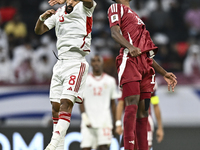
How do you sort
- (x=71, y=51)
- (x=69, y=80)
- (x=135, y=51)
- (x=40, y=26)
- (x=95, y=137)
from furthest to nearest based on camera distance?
(x=95, y=137), (x=40, y=26), (x=71, y=51), (x=69, y=80), (x=135, y=51)

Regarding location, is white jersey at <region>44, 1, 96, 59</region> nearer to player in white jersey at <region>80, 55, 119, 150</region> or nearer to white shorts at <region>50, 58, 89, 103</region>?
white shorts at <region>50, 58, 89, 103</region>

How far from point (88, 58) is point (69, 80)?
571cm

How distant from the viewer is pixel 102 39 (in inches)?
513

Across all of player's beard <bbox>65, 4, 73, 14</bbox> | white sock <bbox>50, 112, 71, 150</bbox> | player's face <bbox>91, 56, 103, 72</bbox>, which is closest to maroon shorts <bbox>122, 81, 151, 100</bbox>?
white sock <bbox>50, 112, 71, 150</bbox>

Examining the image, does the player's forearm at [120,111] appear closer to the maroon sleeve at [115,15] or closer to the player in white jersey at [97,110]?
the player in white jersey at [97,110]

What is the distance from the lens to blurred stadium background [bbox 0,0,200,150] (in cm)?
915

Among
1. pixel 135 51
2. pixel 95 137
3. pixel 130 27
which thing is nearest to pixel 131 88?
pixel 135 51

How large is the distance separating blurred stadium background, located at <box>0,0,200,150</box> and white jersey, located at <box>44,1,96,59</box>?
12.6 ft

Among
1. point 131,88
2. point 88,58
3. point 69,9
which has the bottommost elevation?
point 131,88

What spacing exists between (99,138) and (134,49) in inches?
137

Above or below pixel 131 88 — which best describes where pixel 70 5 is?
above

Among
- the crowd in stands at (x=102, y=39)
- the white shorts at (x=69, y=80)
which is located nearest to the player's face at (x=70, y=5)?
the white shorts at (x=69, y=80)

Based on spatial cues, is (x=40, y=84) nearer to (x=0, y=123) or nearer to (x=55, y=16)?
(x=0, y=123)

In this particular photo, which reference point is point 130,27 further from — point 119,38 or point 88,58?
point 88,58
